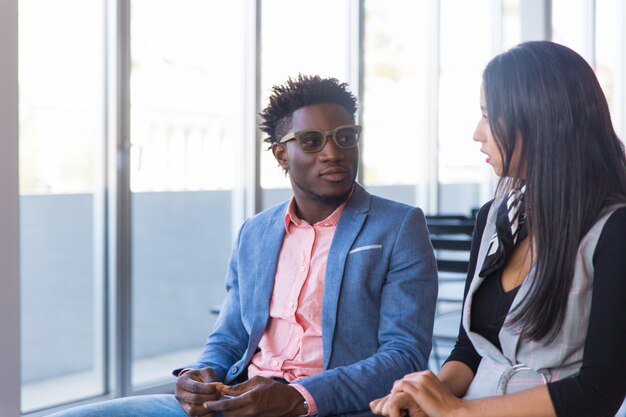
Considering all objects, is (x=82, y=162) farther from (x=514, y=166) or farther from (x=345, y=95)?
(x=514, y=166)

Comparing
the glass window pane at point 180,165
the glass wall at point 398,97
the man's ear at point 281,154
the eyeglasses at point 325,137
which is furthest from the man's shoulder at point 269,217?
the glass wall at point 398,97

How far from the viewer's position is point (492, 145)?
169 cm

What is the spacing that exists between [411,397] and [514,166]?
502mm

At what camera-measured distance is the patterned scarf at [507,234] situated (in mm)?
1743

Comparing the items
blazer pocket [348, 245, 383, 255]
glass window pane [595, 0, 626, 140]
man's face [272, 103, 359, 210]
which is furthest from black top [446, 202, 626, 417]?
glass window pane [595, 0, 626, 140]

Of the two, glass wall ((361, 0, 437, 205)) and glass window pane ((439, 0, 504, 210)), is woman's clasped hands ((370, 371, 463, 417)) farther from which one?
glass window pane ((439, 0, 504, 210))

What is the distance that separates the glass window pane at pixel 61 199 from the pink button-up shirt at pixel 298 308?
66.7 inches

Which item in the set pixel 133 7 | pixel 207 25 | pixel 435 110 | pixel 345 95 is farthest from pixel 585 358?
pixel 435 110

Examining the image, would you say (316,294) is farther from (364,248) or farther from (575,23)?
(575,23)

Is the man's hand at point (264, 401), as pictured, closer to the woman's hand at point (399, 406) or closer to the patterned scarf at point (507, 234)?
the woman's hand at point (399, 406)

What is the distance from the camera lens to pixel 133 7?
4.06 metres

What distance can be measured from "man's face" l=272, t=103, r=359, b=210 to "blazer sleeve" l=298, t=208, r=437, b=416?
208mm

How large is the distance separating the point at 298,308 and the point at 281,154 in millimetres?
481

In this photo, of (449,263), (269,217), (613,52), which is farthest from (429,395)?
(613,52)
